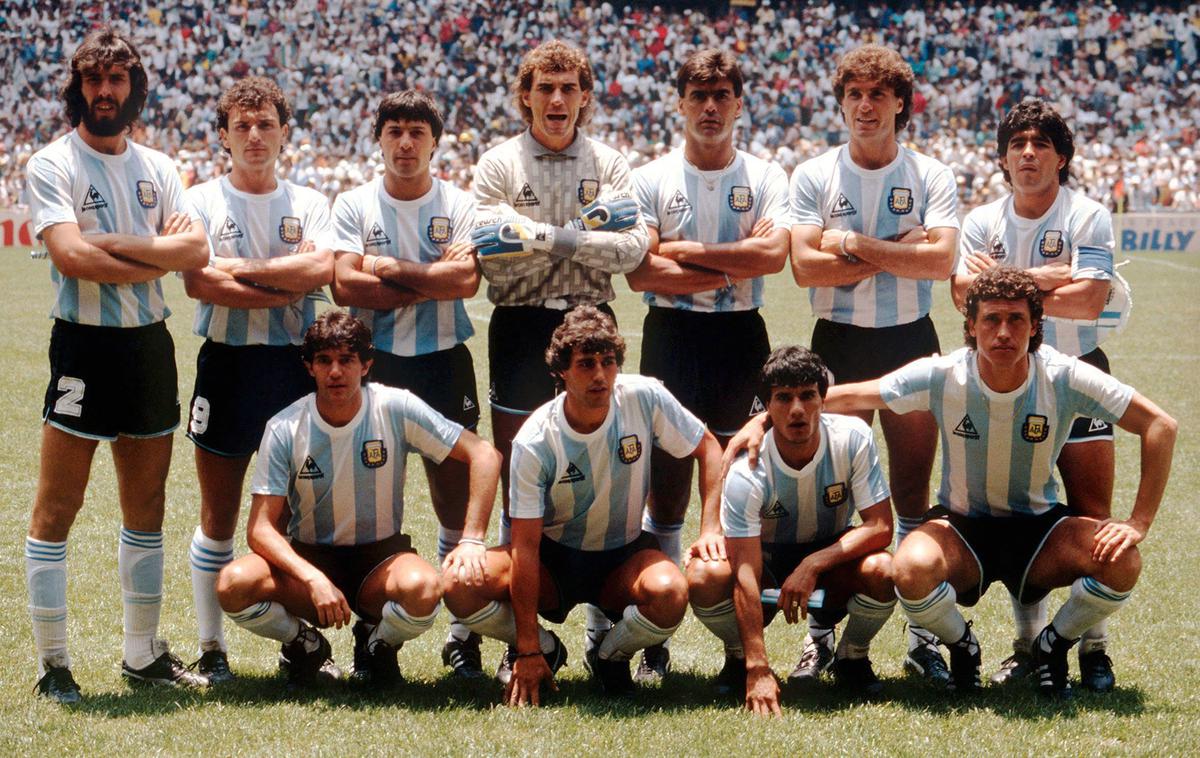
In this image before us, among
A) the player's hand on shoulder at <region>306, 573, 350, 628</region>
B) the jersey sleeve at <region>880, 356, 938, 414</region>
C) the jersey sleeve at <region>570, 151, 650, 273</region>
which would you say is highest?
the jersey sleeve at <region>570, 151, 650, 273</region>

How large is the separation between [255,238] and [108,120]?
686 millimetres

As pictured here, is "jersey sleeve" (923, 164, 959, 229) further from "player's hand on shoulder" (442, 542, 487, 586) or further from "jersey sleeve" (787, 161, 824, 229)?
"player's hand on shoulder" (442, 542, 487, 586)

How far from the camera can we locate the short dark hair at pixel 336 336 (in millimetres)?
4520

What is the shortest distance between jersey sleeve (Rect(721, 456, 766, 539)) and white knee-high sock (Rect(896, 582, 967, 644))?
1.83 feet

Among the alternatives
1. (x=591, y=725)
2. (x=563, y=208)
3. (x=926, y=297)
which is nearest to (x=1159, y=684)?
(x=926, y=297)

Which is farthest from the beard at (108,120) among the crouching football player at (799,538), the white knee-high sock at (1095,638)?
the white knee-high sock at (1095,638)

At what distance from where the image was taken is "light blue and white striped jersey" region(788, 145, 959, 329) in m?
5.16

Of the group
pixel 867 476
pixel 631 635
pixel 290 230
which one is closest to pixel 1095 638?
pixel 867 476

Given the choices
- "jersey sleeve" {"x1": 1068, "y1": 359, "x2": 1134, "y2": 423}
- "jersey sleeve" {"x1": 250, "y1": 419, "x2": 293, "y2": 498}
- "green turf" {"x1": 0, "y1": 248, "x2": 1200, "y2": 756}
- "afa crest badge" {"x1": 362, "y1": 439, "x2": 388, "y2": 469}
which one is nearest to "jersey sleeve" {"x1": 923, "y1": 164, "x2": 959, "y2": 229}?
"jersey sleeve" {"x1": 1068, "y1": 359, "x2": 1134, "y2": 423}

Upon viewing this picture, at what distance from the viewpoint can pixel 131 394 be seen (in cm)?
458

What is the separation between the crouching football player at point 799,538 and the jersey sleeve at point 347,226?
167cm

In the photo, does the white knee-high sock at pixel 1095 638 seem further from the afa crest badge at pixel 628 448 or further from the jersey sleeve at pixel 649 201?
the jersey sleeve at pixel 649 201

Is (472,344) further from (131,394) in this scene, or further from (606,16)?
(606,16)

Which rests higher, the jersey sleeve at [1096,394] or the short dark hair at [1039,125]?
the short dark hair at [1039,125]
